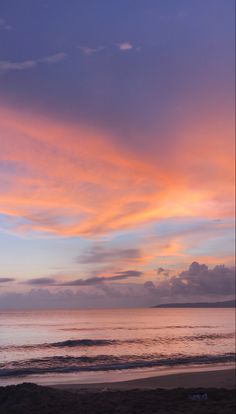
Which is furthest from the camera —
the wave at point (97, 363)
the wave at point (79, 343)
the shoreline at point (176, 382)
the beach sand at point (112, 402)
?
the wave at point (79, 343)

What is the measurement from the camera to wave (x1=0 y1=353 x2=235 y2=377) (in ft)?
79.9

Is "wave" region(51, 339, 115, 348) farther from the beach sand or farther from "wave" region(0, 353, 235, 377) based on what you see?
the beach sand

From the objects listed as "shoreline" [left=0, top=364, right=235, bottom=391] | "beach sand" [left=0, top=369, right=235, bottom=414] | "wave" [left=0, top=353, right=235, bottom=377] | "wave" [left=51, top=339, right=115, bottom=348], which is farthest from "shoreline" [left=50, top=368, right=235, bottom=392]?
"wave" [left=51, top=339, right=115, bottom=348]

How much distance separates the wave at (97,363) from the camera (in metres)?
24.3

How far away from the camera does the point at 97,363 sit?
89.7 feet

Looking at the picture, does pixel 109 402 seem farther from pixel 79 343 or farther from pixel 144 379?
pixel 79 343

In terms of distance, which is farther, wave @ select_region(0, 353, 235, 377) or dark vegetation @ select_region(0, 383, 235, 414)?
wave @ select_region(0, 353, 235, 377)

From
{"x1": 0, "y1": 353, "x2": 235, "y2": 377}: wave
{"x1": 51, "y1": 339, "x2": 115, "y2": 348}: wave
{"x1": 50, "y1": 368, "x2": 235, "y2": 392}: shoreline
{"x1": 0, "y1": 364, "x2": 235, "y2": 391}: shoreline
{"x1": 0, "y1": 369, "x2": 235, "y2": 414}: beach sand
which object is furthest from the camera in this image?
{"x1": 51, "y1": 339, "x2": 115, "y2": 348}: wave

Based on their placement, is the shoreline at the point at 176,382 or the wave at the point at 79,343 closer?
the shoreline at the point at 176,382

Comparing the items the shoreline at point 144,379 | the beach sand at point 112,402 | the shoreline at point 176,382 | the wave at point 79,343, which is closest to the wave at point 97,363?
the shoreline at point 144,379

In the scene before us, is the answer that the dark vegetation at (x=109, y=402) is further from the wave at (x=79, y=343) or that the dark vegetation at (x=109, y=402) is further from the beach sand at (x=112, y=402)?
the wave at (x=79, y=343)

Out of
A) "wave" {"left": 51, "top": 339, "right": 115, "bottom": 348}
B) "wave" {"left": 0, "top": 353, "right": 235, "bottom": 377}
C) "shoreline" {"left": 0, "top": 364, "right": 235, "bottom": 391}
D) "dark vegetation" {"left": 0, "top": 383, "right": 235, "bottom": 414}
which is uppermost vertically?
"dark vegetation" {"left": 0, "top": 383, "right": 235, "bottom": 414}

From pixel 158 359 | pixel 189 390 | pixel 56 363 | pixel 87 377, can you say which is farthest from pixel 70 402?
pixel 158 359

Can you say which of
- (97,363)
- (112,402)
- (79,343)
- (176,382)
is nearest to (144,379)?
(176,382)
